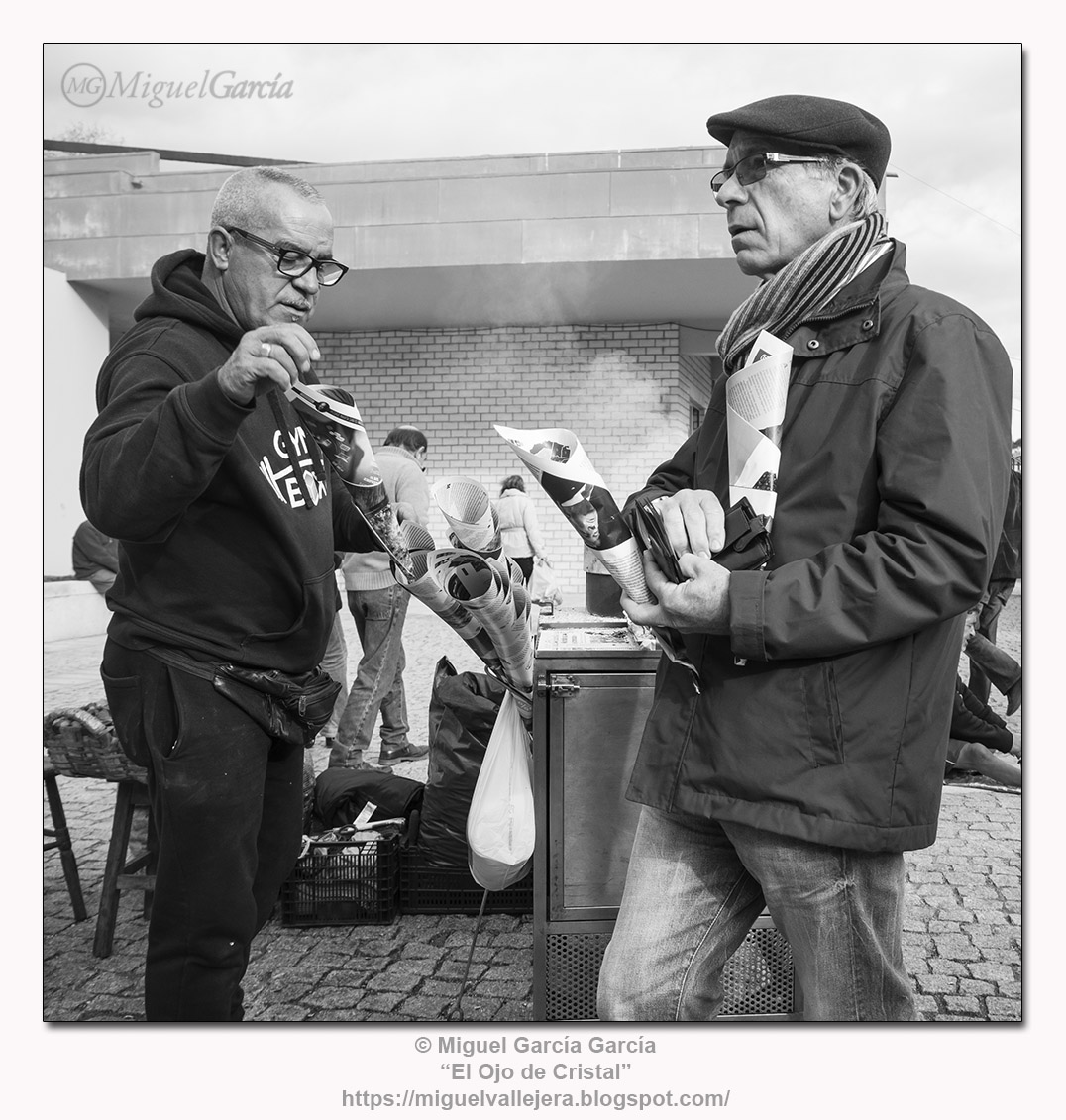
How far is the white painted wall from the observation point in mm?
6828

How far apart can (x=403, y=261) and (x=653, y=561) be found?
8.11m

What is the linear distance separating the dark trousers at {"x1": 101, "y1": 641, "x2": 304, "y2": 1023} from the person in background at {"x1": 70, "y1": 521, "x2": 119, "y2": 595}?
12.4 ft

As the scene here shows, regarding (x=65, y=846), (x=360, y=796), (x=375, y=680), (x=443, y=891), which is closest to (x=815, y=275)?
(x=443, y=891)

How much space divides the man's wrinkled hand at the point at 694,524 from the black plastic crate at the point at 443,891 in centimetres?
247

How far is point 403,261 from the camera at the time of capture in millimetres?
9203

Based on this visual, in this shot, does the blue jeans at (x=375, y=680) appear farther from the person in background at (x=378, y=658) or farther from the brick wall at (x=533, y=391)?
the brick wall at (x=533, y=391)

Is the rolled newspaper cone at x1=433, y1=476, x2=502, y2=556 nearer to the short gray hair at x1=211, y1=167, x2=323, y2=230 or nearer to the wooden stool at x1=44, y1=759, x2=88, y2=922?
the short gray hair at x1=211, y1=167, x2=323, y2=230

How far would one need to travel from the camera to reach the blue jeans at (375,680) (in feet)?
18.5

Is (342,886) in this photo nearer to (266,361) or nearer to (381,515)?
(381,515)

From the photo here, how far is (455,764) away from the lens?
12.2 feet

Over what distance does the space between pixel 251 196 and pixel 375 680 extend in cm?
384

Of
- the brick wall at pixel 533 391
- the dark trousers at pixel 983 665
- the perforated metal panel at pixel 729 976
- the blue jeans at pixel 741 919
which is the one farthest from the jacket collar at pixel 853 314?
the brick wall at pixel 533 391
